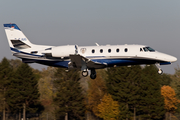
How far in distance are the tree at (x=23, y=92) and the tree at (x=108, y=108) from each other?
14600mm

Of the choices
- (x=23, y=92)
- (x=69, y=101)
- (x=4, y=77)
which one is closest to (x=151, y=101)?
(x=69, y=101)

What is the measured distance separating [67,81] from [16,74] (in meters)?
12.0

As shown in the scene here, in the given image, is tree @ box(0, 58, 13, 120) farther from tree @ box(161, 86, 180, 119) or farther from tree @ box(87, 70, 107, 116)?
tree @ box(161, 86, 180, 119)

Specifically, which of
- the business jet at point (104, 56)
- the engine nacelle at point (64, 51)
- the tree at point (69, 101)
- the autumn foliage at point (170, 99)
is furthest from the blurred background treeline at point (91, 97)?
the engine nacelle at point (64, 51)

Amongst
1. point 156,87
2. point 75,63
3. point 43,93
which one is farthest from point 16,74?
point 75,63

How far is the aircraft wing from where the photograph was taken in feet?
95.2

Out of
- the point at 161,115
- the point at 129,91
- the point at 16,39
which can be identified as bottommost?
the point at 161,115

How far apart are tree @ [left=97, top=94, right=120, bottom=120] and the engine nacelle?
3492 centimetres

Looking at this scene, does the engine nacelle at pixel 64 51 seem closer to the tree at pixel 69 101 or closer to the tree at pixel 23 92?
the tree at pixel 69 101

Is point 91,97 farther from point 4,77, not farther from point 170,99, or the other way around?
point 4,77

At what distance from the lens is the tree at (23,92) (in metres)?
65.8

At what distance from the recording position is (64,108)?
211ft

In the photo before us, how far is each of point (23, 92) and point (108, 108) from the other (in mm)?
18443

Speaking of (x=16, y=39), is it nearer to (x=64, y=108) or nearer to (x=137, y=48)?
(x=137, y=48)
